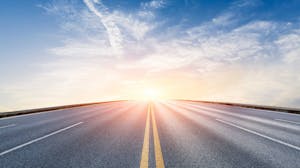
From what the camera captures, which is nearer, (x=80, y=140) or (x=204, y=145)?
(x=204, y=145)

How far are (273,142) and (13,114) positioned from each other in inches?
595

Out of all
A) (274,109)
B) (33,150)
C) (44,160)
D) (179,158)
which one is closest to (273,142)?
(179,158)

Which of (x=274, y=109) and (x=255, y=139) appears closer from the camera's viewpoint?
(x=255, y=139)

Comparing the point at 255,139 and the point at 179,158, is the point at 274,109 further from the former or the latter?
the point at 179,158

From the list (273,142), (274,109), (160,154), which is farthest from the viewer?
(274,109)

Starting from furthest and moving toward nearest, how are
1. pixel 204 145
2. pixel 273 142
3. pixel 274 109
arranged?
1. pixel 274 109
2. pixel 273 142
3. pixel 204 145

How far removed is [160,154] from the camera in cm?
385

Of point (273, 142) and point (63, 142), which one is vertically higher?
point (63, 142)

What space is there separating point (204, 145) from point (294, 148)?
236cm

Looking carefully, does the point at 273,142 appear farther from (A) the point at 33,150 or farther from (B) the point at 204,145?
(A) the point at 33,150

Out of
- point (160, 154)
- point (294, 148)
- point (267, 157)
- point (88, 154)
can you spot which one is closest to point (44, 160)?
point (88, 154)

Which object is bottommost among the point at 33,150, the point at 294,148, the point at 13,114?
the point at 294,148

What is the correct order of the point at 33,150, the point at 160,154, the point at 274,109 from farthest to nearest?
the point at 274,109
the point at 33,150
the point at 160,154

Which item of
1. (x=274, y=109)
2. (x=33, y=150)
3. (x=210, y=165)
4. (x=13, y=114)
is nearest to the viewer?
(x=210, y=165)
